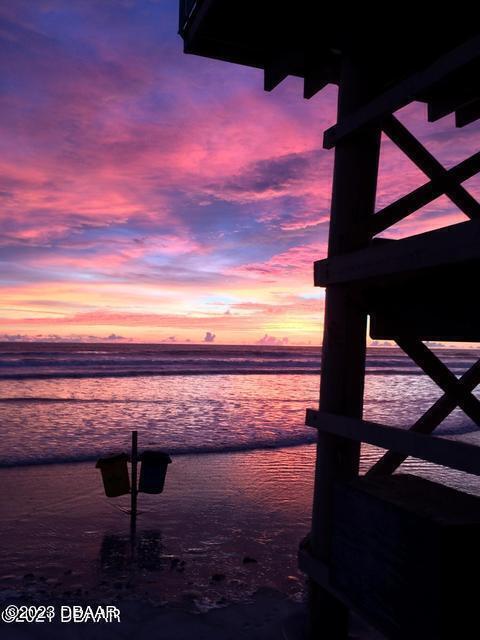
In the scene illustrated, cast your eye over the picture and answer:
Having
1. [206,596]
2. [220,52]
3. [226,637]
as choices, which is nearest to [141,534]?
[206,596]

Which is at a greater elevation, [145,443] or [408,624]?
[408,624]

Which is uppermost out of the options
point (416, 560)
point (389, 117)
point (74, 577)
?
point (389, 117)

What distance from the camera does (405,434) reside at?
Answer: 2939 millimetres

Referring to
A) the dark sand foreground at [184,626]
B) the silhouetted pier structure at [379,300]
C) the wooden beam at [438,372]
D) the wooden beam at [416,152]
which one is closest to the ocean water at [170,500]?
the dark sand foreground at [184,626]

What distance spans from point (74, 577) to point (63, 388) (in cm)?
2149

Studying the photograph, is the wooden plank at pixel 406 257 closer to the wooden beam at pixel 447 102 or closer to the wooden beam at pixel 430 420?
the wooden beam at pixel 430 420

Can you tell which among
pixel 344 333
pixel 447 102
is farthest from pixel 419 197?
pixel 447 102

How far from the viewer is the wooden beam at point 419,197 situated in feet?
11.6

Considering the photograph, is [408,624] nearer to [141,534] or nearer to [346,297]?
[346,297]

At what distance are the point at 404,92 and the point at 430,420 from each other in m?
2.27

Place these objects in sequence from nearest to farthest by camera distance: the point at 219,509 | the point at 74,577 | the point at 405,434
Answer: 1. the point at 405,434
2. the point at 74,577
3. the point at 219,509

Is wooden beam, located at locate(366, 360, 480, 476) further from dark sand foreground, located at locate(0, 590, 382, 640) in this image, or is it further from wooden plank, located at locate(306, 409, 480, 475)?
dark sand foreground, located at locate(0, 590, 382, 640)

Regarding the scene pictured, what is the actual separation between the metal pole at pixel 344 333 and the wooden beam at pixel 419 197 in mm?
119

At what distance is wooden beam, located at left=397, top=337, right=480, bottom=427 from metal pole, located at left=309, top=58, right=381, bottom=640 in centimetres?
35
